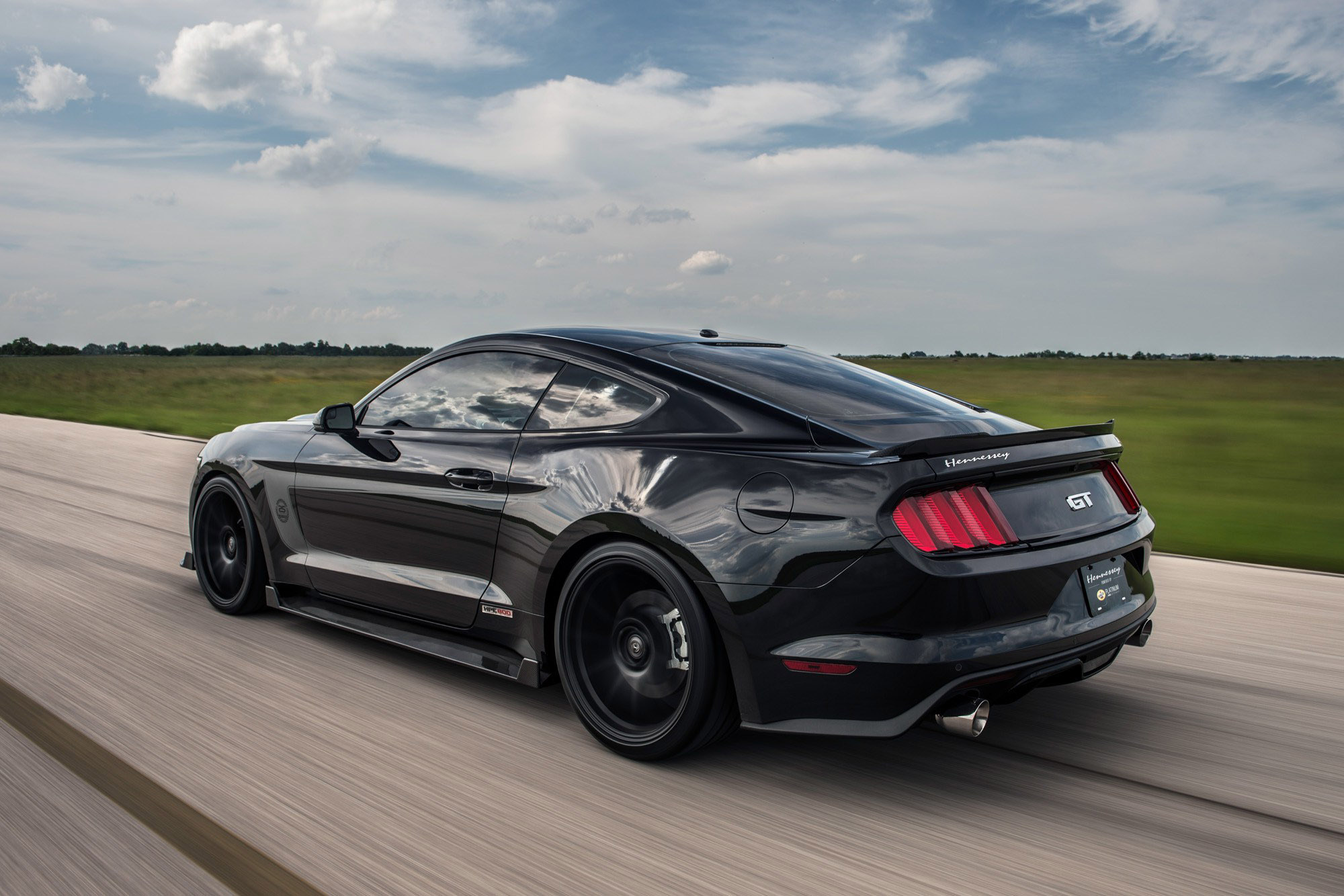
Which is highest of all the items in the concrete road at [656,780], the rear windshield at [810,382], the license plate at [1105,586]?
the rear windshield at [810,382]

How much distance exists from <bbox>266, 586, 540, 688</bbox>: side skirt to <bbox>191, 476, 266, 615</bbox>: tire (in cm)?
29

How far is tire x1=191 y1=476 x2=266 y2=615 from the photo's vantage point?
5.19 metres

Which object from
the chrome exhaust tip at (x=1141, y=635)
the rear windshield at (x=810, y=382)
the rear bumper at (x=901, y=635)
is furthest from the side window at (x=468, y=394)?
the chrome exhaust tip at (x=1141, y=635)

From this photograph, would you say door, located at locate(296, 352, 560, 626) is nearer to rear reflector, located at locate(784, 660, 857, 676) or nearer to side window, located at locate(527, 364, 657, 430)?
side window, located at locate(527, 364, 657, 430)

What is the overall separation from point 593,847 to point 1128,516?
2118mm

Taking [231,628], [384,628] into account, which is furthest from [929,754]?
[231,628]

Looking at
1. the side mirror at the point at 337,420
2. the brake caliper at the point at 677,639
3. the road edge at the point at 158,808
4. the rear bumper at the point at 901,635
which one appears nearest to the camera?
the road edge at the point at 158,808

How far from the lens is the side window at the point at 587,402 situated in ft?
12.1

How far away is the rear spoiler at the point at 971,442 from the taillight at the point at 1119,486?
0.19 meters

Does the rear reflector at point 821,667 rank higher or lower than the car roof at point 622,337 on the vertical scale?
lower

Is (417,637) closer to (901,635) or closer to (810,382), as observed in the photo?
(810,382)

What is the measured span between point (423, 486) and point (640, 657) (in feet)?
4.02

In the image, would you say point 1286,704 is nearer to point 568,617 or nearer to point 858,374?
point 858,374

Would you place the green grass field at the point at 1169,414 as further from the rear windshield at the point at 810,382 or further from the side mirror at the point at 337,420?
the side mirror at the point at 337,420
